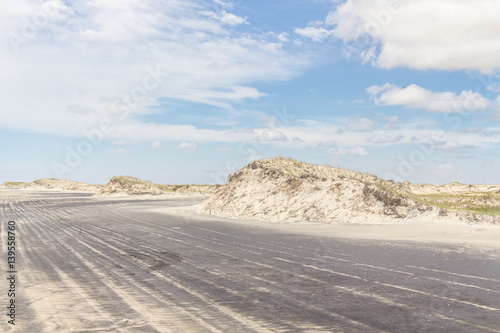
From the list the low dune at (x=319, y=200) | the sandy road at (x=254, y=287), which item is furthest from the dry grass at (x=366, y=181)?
the sandy road at (x=254, y=287)

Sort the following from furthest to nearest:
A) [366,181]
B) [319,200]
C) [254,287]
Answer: [366,181] < [319,200] < [254,287]

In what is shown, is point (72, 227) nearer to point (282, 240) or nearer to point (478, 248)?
point (282, 240)

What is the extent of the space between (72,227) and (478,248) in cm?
1931

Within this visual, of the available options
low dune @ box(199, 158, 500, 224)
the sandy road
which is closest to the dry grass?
low dune @ box(199, 158, 500, 224)

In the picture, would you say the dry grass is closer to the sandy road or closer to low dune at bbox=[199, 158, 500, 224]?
low dune at bbox=[199, 158, 500, 224]

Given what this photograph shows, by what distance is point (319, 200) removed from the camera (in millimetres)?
26922

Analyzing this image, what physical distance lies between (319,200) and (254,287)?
18.9 m

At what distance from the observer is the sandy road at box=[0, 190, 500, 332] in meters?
6.32

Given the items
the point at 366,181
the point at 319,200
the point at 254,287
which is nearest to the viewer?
the point at 254,287

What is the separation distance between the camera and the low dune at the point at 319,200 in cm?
2361

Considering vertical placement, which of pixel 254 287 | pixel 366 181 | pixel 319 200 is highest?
pixel 366 181

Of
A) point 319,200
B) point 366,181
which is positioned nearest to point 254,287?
point 319,200

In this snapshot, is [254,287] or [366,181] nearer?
[254,287]

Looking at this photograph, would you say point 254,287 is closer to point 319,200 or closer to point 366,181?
point 319,200
